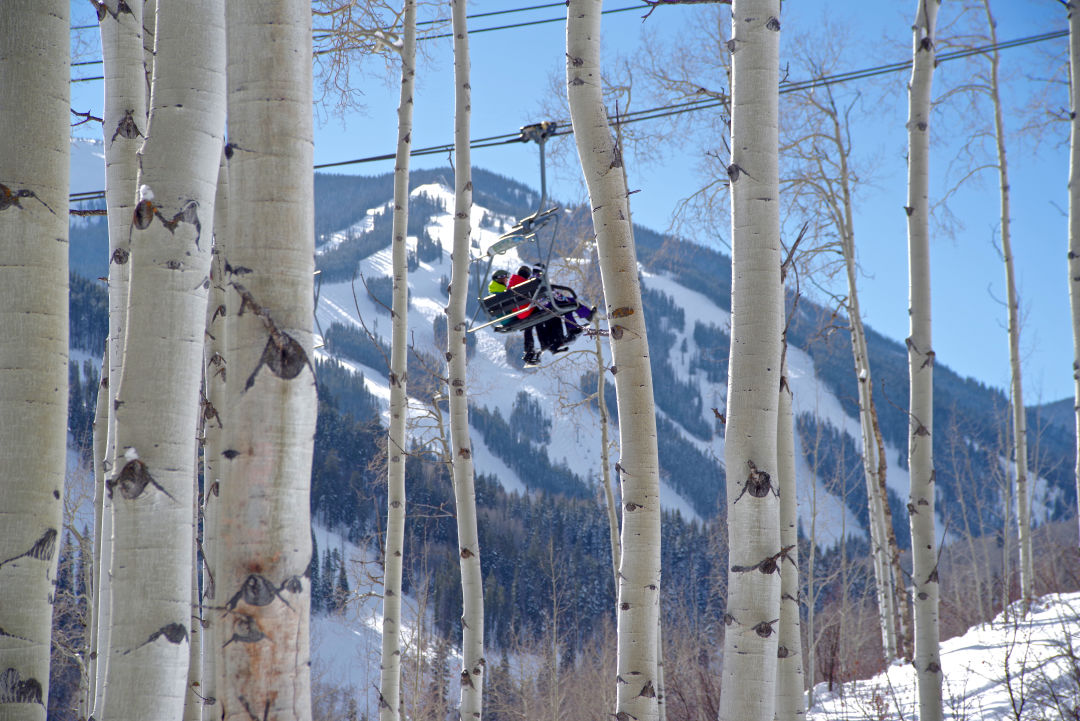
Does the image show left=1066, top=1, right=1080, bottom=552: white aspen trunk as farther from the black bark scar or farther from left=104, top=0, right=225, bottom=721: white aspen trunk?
the black bark scar

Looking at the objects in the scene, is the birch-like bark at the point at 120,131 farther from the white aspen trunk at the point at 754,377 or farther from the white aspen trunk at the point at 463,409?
the white aspen trunk at the point at 463,409

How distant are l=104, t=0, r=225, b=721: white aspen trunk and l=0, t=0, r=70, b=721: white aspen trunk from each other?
0.95ft

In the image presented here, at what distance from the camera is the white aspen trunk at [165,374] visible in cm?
151

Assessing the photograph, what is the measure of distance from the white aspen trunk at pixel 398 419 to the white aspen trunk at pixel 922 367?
10.6ft

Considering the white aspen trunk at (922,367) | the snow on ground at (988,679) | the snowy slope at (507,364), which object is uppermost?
the snowy slope at (507,364)

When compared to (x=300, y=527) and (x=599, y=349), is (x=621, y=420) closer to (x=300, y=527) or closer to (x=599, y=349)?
(x=300, y=527)

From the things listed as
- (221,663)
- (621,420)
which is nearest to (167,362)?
(221,663)

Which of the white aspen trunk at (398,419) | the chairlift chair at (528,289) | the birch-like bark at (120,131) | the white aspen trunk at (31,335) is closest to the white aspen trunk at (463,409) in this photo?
the chairlift chair at (528,289)

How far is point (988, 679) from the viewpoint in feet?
17.6

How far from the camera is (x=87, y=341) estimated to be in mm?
72875

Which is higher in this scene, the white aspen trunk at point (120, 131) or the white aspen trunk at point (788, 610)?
the white aspen trunk at point (120, 131)

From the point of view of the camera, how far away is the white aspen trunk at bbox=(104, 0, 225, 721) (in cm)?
151

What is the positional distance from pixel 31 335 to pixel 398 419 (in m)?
4.02

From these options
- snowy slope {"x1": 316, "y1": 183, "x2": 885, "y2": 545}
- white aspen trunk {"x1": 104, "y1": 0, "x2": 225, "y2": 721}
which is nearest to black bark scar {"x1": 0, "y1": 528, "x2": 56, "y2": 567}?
white aspen trunk {"x1": 104, "y1": 0, "x2": 225, "y2": 721}
